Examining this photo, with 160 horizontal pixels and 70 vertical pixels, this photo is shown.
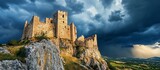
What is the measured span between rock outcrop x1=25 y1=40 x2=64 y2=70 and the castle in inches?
1765

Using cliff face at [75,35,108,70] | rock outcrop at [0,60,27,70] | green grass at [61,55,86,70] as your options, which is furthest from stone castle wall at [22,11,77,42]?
rock outcrop at [0,60,27,70]

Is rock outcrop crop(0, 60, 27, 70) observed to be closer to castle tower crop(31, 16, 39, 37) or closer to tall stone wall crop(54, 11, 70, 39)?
castle tower crop(31, 16, 39, 37)

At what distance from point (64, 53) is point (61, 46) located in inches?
213

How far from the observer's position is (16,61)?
8056 cm

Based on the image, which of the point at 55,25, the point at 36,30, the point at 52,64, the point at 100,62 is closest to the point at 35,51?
the point at 52,64

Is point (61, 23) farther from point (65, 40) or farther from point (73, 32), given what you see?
point (65, 40)

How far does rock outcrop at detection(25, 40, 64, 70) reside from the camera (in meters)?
89.2

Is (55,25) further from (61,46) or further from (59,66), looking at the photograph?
(59,66)

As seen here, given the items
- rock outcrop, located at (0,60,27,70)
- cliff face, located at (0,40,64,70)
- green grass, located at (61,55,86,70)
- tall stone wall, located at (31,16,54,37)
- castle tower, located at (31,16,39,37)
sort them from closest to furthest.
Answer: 1. rock outcrop, located at (0,60,27,70)
2. cliff face, located at (0,40,64,70)
3. green grass, located at (61,55,86,70)
4. castle tower, located at (31,16,39,37)
5. tall stone wall, located at (31,16,54,37)

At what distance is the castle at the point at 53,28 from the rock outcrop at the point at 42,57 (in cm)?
4484

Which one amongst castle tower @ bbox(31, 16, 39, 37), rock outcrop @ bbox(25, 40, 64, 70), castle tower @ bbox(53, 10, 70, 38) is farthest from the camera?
castle tower @ bbox(53, 10, 70, 38)

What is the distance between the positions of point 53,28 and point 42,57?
66.1 metres

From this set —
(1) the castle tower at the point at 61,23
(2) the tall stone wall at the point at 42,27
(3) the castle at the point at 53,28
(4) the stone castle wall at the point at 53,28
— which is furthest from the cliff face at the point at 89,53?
(2) the tall stone wall at the point at 42,27

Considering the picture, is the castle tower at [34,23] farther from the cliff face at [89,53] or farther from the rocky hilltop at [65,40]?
the cliff face at [89,53]
